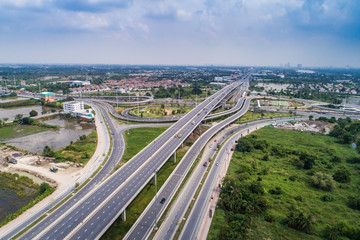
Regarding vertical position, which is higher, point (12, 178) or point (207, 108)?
point (207, 108)

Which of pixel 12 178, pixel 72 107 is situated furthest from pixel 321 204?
pixel 72 107

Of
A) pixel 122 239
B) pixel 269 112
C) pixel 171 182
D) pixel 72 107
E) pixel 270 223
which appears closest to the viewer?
pixel 122 239

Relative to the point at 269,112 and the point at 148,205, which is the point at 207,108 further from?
the point at 148,205

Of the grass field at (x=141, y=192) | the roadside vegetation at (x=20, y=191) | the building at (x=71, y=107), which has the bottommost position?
the roadside vegetation at (x=20, y=191)

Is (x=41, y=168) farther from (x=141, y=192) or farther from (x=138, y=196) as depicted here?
(x=138, y=196)

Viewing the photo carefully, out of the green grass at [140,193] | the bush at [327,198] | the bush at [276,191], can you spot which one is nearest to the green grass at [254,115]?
the green grass at [140,193]

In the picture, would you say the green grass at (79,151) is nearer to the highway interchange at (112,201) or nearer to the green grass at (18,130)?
the highway interchange at (112,201)
